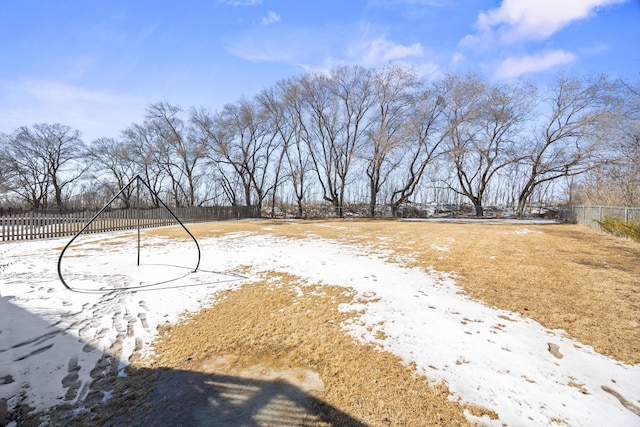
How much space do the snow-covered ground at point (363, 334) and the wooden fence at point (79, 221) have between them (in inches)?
111

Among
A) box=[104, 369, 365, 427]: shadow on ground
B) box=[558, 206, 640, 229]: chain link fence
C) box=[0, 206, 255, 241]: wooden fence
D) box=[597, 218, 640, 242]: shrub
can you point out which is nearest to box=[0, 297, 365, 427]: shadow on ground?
box=[104, 369, 365, 427]: shadow on ground

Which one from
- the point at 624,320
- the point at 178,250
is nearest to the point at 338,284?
the point at 624,320

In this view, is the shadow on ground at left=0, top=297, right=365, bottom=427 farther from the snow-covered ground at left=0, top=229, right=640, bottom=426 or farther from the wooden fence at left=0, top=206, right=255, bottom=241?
the wooden fence at left=0, top=206, right=255, bottom=241

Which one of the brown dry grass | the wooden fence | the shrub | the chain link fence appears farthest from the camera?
the wooden fence

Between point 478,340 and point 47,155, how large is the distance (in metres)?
43.3

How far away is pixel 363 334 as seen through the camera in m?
3.02

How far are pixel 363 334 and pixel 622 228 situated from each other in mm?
11864

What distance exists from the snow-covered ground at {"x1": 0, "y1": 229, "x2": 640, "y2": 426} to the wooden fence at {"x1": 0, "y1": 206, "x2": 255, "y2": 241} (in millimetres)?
2828

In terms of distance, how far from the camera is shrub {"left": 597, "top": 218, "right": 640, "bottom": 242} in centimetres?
847

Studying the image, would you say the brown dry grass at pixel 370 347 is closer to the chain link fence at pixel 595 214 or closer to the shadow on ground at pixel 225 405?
the shadow on ground at pixel 225 405

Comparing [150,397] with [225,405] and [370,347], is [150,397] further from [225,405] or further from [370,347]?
[370,347]

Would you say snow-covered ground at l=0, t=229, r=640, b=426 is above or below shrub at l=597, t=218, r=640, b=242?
below

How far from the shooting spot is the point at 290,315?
355 centimetres

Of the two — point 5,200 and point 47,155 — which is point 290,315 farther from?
point 5,200
